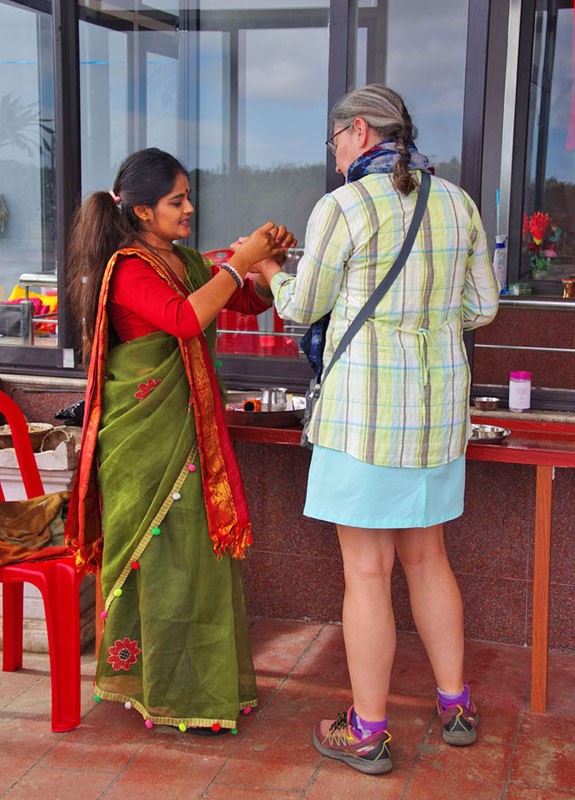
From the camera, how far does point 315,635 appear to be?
3.43 metres

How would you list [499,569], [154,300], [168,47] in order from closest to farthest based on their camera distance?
[154,300] → [499,569] → [168,47]

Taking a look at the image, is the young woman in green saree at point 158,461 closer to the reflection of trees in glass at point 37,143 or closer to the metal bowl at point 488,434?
the metal bowl at point 488,434

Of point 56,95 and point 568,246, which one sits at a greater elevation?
point 56,95

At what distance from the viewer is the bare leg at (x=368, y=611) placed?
8.34ft

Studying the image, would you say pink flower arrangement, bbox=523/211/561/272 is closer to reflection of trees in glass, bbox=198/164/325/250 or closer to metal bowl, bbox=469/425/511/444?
reflection of trees in glass, bbox=198/164/325/250

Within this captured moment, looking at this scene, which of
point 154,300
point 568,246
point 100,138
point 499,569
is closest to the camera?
point 154,300

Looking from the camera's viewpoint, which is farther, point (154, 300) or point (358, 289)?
point (154, 300)

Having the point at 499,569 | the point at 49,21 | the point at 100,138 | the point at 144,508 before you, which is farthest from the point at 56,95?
the point at 499,569

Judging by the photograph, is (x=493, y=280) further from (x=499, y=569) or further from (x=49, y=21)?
(x=49, y=21)

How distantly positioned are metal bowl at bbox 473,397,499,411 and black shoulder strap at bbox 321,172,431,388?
38.4 inches

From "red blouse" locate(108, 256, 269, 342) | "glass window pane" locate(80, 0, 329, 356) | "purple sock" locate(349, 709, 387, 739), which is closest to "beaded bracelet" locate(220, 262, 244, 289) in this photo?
"red blouse" locate(108, 256, 269, 342)

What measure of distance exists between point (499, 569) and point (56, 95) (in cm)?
226

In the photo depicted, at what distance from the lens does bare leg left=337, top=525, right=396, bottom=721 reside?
8.34 ft

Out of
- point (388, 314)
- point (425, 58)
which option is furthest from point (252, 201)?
point (388, 314)
